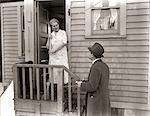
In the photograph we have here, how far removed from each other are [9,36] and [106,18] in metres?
0.54

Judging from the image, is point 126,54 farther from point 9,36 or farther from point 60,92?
point 9,36

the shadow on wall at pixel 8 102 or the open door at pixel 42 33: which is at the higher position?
the open door at pixel 42 33

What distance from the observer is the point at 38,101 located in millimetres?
1153

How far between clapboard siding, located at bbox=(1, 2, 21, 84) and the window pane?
43 cm

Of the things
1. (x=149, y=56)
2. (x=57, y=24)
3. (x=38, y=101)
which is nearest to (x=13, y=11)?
(x=57, y=24)

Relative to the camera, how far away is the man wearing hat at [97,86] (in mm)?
940

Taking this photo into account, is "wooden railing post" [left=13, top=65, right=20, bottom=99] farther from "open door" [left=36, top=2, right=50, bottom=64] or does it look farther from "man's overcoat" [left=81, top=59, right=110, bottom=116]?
"man's overcoat" [left=81, top=59, right=110, bottom=116]

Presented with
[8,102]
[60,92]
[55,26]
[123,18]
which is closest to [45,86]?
[60,92]

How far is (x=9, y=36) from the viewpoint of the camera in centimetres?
114

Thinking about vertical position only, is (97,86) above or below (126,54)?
below

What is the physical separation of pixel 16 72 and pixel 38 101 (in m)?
0.20

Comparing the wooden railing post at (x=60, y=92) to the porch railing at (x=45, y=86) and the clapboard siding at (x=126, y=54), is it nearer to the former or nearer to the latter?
the porch railing at (x=45, y=86)

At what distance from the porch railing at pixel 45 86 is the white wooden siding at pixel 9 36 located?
43mm

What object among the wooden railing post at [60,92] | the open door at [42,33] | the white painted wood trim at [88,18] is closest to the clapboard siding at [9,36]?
the open door at [42,33]
